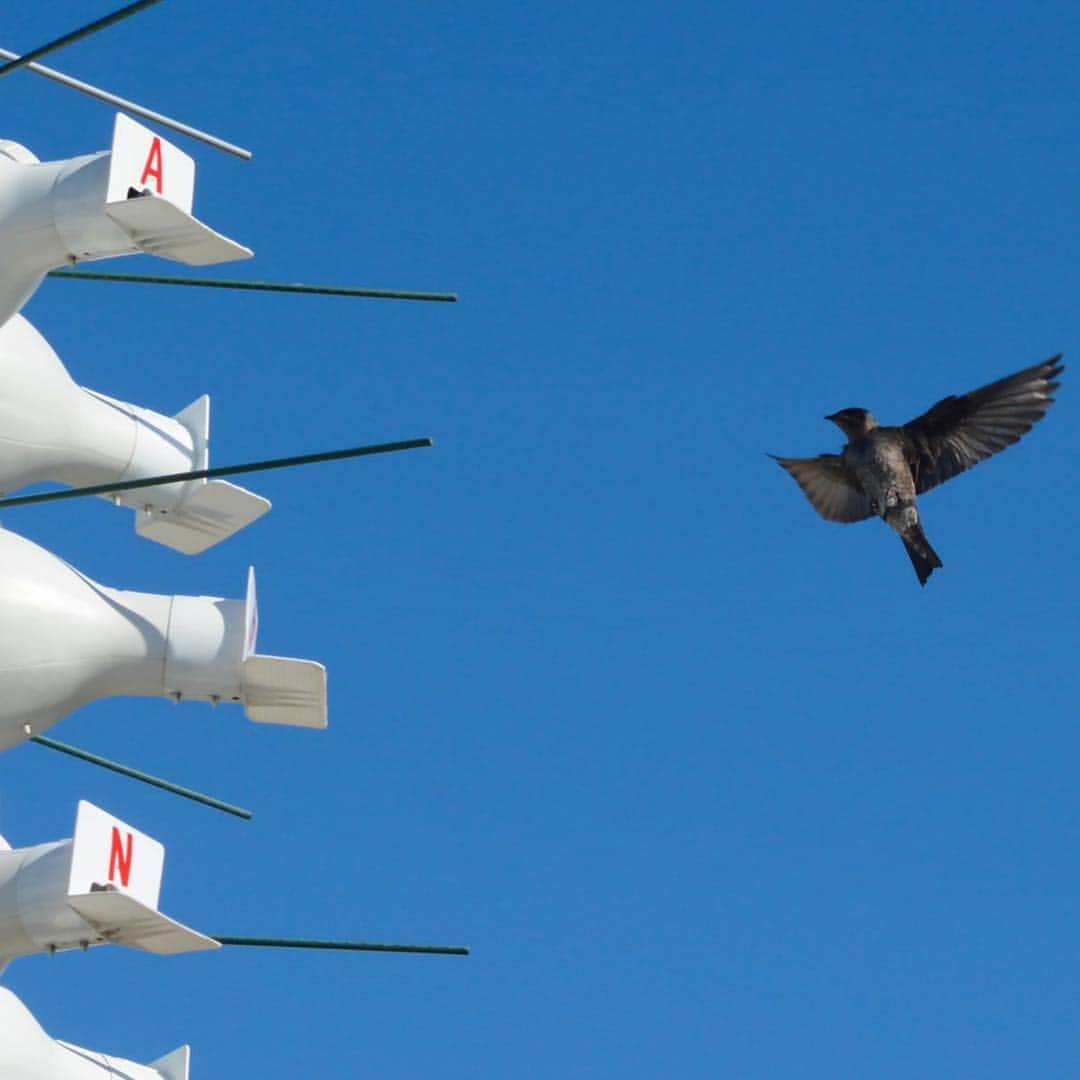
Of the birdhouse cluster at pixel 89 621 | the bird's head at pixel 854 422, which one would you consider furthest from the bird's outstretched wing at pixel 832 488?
the birdhouse cluster at pixel 89 621

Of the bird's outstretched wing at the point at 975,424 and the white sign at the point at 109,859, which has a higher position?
the bird's outstretched wing at the point at 975,424

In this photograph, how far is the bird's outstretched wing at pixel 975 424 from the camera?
19984 millimetres

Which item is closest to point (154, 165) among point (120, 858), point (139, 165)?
point (139, 165)

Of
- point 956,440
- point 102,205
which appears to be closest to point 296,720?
point 102,205

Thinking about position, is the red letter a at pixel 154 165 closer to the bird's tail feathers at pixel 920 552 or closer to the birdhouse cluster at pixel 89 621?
the birdhouse cluster at pixel 89 621

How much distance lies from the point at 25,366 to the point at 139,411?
151 centimetres

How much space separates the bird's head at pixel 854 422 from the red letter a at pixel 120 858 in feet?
21.1

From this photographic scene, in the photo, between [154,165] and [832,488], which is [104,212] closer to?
[154,165]

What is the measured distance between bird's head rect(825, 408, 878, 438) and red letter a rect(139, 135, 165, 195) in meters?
6.00

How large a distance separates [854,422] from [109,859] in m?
6.71

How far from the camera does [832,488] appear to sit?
69.9 feet

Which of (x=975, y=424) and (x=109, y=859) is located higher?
(x=975, y=424)

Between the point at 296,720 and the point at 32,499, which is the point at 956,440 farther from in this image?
the point at 32,499

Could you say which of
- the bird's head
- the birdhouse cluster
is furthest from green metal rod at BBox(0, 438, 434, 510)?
the bird's head
